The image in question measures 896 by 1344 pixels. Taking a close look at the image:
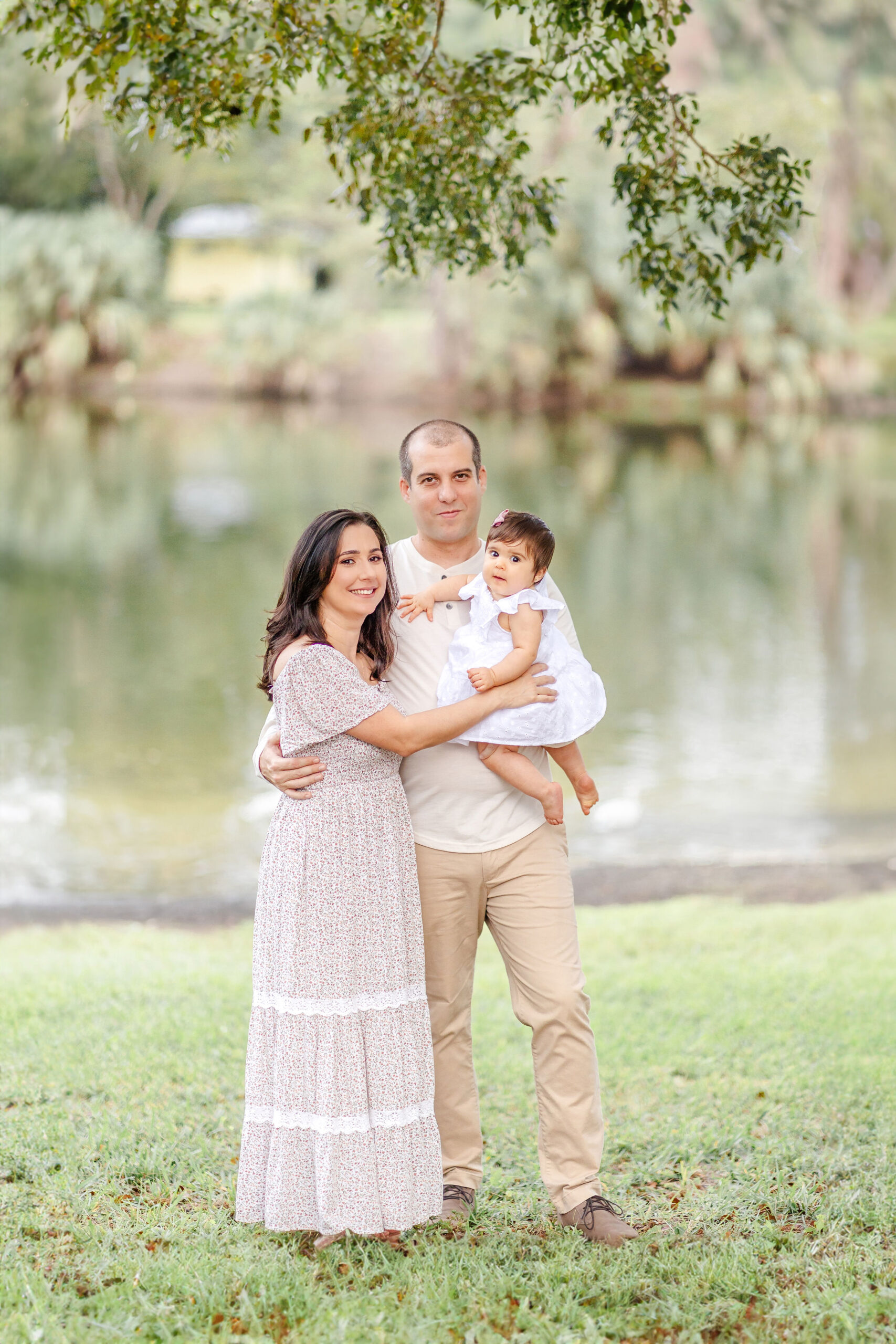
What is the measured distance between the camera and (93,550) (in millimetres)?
20469

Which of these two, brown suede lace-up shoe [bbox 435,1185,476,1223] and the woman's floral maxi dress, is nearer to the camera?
the woman's floral maxi dress

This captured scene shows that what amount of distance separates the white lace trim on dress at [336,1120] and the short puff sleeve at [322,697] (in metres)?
0.82

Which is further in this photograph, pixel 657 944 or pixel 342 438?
pixel 342 438

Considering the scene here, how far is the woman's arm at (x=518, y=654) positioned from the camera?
315 cm

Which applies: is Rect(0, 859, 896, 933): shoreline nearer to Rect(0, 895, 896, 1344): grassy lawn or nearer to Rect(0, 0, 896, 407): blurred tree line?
Rect(0, 895, 896, 1344): grassy lawn

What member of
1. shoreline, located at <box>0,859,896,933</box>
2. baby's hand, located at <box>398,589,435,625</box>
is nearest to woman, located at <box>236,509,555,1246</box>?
baby's hand, located at <box>398,589,435,625</box>

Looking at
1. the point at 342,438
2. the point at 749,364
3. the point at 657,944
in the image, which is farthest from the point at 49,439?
the point at 657,944

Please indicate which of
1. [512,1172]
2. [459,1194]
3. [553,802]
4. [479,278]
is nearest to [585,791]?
[553,802]

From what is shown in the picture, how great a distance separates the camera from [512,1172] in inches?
153

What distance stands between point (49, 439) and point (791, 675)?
21755 mm

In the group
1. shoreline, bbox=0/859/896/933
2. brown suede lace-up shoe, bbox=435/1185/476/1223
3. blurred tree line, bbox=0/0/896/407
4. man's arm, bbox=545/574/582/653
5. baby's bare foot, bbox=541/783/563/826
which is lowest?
shoreline, bbox=0/859/896/933

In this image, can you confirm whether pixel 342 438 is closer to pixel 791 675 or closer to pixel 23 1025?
pixel 791 675

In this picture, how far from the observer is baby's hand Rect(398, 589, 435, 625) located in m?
3.30

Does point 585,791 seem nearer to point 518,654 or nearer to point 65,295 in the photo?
point 518,654
